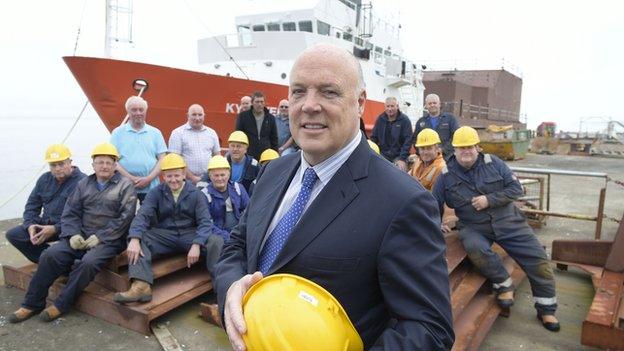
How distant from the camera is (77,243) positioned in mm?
3965

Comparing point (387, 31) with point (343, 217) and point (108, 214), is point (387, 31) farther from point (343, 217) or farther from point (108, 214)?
point (343, 217)

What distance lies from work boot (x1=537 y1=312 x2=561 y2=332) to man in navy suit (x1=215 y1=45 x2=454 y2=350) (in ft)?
11.0

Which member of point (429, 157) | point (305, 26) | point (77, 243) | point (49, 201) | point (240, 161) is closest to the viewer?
point (77, 243)

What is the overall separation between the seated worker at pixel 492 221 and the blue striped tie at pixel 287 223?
10.2 ft

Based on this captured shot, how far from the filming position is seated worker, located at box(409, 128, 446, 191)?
16.0 ft

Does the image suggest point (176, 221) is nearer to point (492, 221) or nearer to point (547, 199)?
point (492, 221)

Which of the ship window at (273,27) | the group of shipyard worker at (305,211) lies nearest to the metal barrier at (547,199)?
the group of shipyard worker at (305,211)

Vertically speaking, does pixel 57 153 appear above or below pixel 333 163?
below

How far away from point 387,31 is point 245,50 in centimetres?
553

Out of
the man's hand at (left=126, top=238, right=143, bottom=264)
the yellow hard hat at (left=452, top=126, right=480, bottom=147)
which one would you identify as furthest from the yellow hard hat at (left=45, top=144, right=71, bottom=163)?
the yellow hard hat at (left=452, top=126, right=480, bottom=147)

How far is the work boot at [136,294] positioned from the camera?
Answer: 12.2ft

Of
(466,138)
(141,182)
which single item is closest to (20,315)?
(141,182)

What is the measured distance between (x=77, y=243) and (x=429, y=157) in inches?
151

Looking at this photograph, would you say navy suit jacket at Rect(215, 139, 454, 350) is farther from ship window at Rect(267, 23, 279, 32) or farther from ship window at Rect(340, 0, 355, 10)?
ship window at Rect(340, 0, 355, 10)
